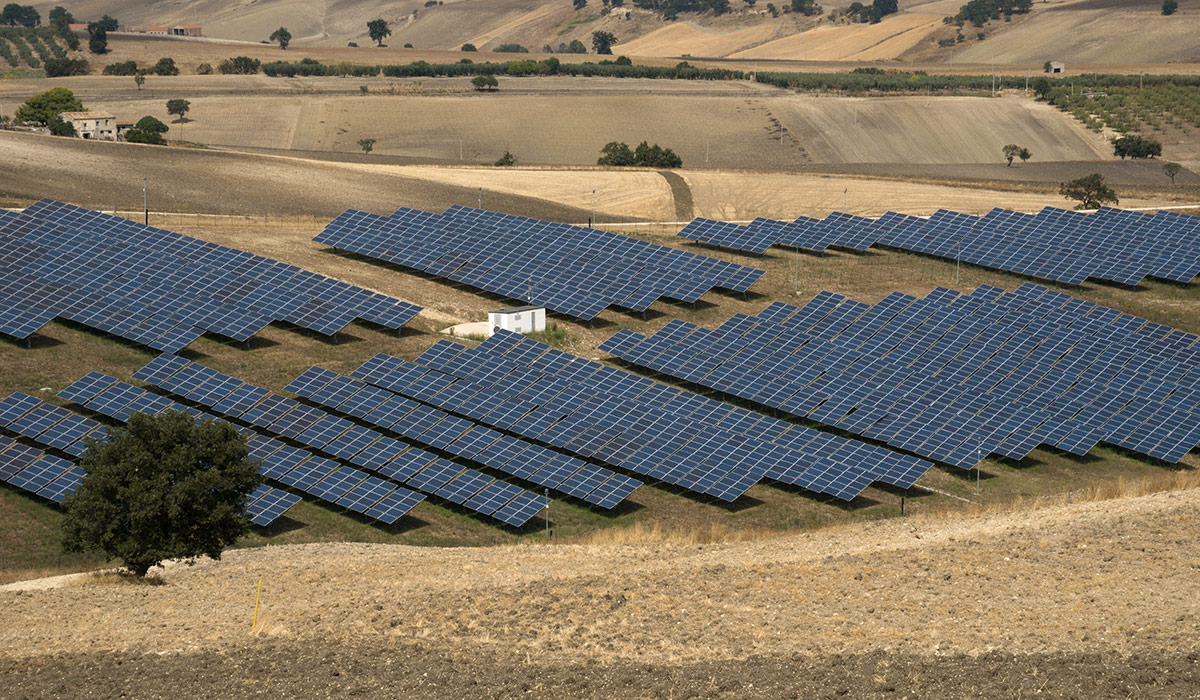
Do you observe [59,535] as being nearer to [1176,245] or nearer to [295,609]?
[295,609]

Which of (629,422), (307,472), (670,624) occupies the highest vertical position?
(670,624)

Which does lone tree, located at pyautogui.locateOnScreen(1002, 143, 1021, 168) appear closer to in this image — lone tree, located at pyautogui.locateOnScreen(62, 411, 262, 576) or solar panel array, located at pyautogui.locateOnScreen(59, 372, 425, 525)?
solar panel array, located at pyautogui.locateOnScreen(59, 372, 425, 525)

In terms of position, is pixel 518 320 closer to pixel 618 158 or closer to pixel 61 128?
pixel 618 158

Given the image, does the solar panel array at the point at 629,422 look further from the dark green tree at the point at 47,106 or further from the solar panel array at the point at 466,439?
the dark green tree at the point at 47,106

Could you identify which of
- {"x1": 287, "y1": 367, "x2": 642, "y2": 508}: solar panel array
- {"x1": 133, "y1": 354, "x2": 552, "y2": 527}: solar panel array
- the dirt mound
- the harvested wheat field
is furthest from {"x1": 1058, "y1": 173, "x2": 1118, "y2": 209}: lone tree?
the harvested wheat field

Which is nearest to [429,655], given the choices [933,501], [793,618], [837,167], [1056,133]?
[793,618]

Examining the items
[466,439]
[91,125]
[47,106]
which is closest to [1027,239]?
[466,439]

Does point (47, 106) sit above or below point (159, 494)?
above

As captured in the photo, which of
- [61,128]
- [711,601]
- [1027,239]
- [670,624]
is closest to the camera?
[670,624]
